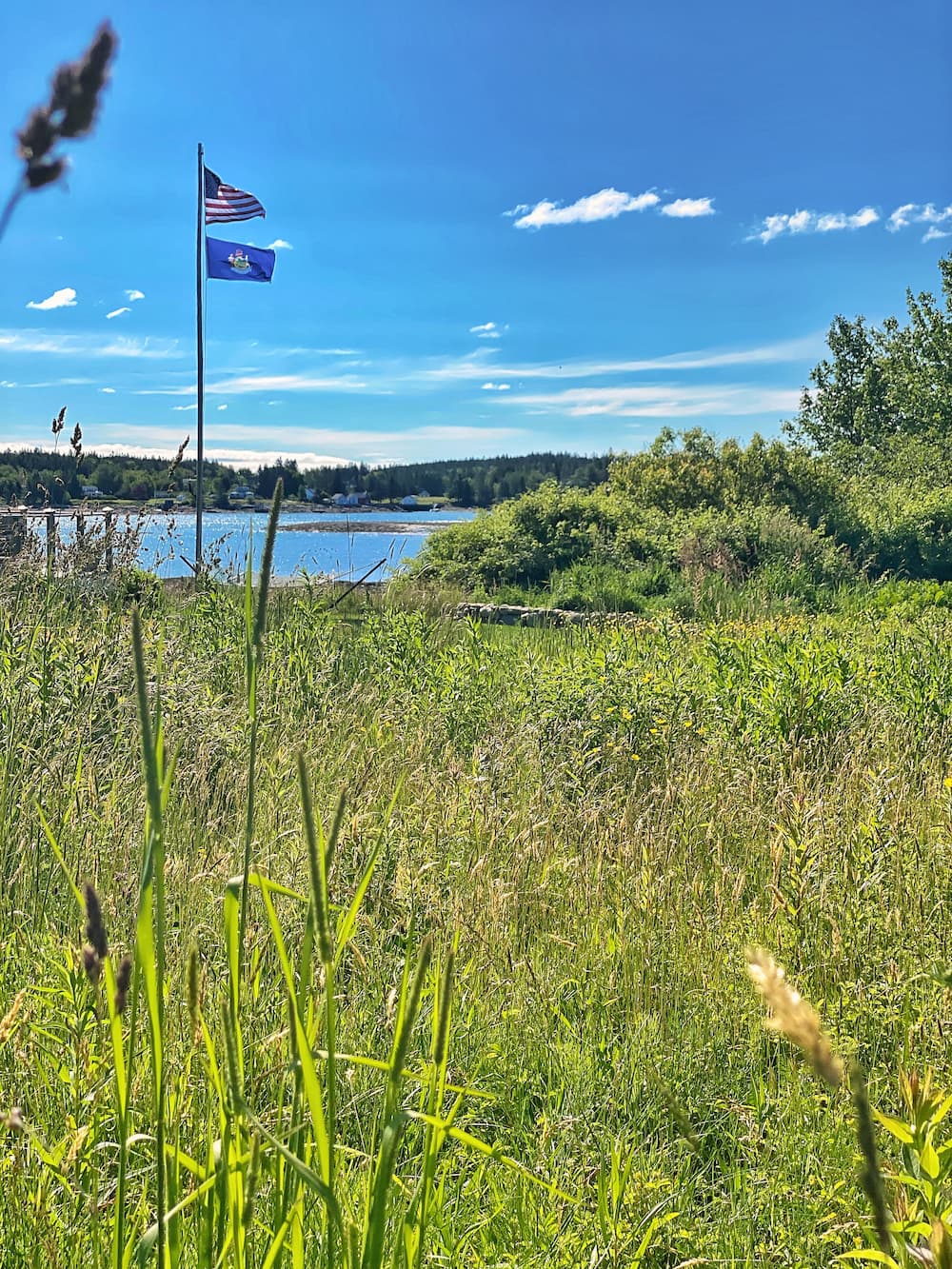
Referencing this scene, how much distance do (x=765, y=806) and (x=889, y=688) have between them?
94.5 inches

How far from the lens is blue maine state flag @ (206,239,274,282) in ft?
46.4

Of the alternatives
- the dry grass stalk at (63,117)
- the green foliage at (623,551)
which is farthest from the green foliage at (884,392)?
the dry grass stalk at (63,117)

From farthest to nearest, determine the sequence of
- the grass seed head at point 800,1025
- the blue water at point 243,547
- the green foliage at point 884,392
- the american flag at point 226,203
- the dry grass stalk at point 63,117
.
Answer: the green foliage at point 884,392 < the american flag at point 226,203 < the blue water at point 243,547 < the dry grass stalk at point 63,117 < the grass seed head at point 800,1025

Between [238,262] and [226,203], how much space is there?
0.85 metres

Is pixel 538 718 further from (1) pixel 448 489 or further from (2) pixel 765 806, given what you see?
(1) pixel 448 489

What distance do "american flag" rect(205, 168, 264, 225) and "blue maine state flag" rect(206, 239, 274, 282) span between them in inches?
18.9

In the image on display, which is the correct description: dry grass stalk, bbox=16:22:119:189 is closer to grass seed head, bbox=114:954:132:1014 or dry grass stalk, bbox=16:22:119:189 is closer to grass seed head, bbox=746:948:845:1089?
grass seed head, bbox=114:954:132:1014

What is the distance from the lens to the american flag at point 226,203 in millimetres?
13703

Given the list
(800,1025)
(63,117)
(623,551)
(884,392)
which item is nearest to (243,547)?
(63,117)

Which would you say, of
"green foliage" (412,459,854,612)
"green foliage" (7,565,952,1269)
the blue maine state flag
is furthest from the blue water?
the blue maine state flag

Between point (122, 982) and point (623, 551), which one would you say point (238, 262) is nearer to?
point (623, 551)

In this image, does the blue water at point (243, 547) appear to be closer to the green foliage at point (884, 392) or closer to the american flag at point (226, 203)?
the american flag at point (226, 203)

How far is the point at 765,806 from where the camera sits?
3859 millimetres

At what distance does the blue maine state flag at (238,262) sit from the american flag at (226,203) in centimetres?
48
